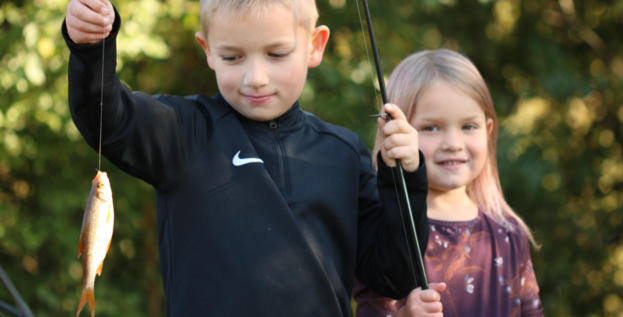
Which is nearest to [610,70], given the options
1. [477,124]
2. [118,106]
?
[477,124]

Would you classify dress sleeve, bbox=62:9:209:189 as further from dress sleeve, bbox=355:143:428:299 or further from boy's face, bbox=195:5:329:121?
dress sleeve, bbox=355:143:428:299

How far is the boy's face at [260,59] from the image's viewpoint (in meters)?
1.48

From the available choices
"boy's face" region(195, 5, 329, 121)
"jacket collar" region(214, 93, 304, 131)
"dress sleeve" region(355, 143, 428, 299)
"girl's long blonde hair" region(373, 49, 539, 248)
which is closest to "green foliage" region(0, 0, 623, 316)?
"girl's long blonde hair" region(373, 49, 539, 248)

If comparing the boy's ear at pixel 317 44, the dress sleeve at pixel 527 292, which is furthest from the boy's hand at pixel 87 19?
the dress sleeve at pixel 527 292

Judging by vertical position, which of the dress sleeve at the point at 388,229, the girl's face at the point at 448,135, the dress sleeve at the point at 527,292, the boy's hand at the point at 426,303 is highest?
the girl's face at the point at 448,135

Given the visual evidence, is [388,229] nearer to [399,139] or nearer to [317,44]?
[399,139]

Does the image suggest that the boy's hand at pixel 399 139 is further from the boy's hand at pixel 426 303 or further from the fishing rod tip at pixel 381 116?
the boy's hand at pixel 426 303

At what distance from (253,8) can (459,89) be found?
897mm

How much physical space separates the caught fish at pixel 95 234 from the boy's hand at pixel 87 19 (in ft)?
1.09

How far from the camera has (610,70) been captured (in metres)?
5.11

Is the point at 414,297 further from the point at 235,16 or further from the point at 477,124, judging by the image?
the point at 235,16

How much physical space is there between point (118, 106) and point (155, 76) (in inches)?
115

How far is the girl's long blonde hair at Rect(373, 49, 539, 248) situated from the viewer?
2.04 meters

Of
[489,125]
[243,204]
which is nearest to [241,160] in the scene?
[243,204]
